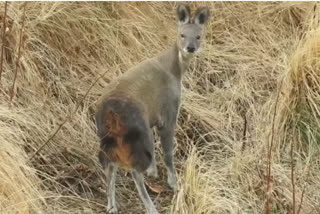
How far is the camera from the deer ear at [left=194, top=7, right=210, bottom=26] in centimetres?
468

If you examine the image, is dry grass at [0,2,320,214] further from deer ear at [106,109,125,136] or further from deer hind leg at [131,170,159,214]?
deer ear at [106,109,125,136]

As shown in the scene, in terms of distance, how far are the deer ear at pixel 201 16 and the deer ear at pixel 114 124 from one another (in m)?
1.07

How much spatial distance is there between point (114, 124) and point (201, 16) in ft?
3.71

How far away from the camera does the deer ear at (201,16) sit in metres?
4.68

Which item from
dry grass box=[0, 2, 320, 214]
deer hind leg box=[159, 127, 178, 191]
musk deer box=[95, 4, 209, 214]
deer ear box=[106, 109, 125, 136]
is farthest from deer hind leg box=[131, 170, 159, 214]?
deer hind leg box=[159, 127, 178, 191]

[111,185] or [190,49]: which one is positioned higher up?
[190,49]

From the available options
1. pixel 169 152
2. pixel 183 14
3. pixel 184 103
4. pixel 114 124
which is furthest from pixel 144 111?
pixel 184 103

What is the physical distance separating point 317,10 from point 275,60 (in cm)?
44

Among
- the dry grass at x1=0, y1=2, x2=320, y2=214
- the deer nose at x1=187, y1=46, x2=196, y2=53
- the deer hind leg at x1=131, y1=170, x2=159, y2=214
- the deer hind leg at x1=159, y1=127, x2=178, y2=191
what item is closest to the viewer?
the deer hind leg at x1=131, y1=170, x2=159, y2=214

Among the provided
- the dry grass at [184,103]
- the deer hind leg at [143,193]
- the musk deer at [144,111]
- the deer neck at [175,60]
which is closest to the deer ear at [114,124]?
the musk deer at [144,111]

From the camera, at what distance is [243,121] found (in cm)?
500

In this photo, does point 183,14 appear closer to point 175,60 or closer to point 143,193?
point 175,60

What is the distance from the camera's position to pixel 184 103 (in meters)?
5.12

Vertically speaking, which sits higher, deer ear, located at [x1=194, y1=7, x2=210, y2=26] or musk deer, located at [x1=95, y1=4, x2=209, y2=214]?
deer ear, located at [x1=194, y1=7, x2=210, y2=26]
